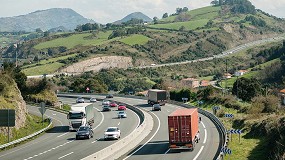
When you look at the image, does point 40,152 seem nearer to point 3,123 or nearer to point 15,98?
point 3,123

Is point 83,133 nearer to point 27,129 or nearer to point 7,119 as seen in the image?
point 7,119

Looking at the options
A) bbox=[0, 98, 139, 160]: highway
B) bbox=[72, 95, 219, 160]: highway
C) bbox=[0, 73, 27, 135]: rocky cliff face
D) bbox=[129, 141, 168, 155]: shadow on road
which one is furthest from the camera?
bbox=[0, 73, 27, 135]: rocky cliff face

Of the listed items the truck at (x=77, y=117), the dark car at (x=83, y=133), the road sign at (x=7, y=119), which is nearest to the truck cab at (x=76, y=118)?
the truck at (x=77, y=117)

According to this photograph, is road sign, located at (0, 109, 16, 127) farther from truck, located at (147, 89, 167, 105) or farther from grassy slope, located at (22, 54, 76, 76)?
grassy slope, located at (22, 54, 76, 76)

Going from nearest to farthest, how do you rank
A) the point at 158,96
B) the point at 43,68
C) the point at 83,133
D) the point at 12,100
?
1. the point at 83,133
2. the point at 12,100
3. the point at 158,96
4. the point at 43,68

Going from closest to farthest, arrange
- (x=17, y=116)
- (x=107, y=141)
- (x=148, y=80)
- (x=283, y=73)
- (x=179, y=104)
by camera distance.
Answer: (x=107, y=141) → (x=17, y=116) → (x=179, y=104) → (x=283, y=73) → (x=148, y=80)

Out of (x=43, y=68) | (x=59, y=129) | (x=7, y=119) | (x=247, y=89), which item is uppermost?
(x=43, y=68)

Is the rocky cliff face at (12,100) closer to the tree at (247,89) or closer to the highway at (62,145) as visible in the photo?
the highway at (62,145)

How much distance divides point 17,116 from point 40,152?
1560cm

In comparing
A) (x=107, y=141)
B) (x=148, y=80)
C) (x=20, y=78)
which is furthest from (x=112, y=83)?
(x=107, y=141)

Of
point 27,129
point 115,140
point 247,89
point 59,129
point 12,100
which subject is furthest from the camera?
point 247,89

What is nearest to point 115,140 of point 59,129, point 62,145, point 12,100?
point 62,145

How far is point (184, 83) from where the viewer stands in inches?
6255

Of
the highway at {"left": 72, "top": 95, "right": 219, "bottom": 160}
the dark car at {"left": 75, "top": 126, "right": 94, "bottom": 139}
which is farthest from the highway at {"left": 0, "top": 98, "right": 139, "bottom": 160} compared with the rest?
the highway at {"left": 72, "top": 95, "right": 219, "bottom": 160}
